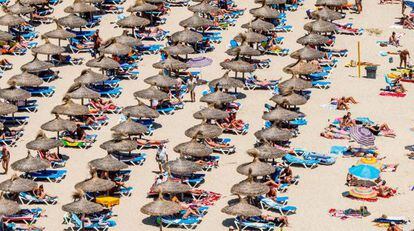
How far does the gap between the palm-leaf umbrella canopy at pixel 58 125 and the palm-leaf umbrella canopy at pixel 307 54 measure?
15825mm

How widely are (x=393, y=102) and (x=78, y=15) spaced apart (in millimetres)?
23270

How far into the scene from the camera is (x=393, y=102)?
7550 centimetres

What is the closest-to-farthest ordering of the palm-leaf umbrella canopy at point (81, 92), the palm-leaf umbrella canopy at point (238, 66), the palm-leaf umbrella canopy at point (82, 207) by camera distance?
1. the palm-leaf umbrella canopy at point (82, 207)
2. the palm-leaf umbrella canopy at point (81, 92)
3. the palm-leaf umbrella canopy at point (238, 66)

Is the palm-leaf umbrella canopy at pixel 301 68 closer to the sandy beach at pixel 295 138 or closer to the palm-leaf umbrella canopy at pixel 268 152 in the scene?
the sandy beach at pixel 295 138

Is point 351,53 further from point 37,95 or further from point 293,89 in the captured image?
point 37,95

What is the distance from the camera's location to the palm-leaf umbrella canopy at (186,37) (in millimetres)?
82562

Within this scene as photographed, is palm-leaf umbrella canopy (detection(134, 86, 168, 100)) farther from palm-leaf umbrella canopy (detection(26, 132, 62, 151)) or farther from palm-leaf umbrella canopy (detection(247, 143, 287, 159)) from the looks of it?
palm-leaf umbrella canopy (detection(247, 143, 287, 159))

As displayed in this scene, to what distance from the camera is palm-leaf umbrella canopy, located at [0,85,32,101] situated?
7206cm

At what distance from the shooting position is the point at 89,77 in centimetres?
7519

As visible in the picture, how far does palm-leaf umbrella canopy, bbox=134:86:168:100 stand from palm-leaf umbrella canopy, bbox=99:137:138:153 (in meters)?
6.87

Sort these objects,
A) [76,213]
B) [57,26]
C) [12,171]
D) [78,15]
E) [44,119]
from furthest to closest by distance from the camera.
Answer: [78,15] → [57,26] → [44,119] → [12,171] → [76,213]

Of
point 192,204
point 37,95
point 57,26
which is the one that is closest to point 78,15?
point 57,26

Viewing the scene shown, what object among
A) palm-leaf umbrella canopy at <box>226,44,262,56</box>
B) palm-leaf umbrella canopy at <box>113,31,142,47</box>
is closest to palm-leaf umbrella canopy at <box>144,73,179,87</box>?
palm-leaf umbrella canopy at <box>226,44,262,56</box>

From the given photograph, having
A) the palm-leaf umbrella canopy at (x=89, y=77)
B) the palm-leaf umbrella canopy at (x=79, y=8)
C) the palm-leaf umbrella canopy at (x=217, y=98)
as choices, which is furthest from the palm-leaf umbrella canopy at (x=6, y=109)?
the palm-leaf umbrella canopy at (x=79, y=8)
